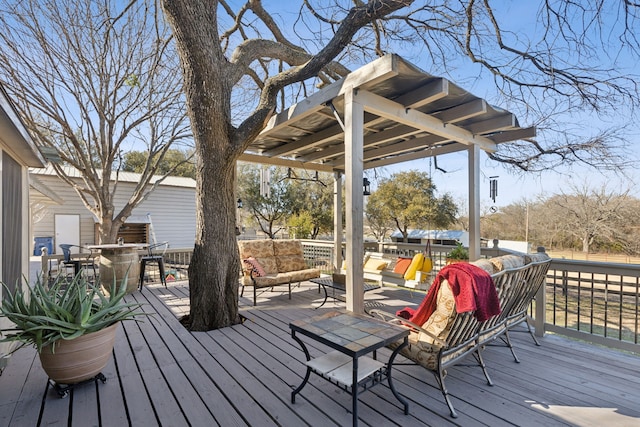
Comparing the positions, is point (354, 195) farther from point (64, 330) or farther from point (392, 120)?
point (64, 330)

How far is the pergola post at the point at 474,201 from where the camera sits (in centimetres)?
472

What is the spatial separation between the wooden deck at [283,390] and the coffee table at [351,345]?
0.22 meters

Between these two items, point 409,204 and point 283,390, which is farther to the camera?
point 409,204

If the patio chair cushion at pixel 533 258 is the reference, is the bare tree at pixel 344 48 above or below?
above

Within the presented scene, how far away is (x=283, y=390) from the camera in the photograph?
2.43m

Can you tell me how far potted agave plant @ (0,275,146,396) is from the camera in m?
2.15

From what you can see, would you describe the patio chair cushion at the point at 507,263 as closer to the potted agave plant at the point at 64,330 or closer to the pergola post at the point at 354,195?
the pergola post at the point at 354,195

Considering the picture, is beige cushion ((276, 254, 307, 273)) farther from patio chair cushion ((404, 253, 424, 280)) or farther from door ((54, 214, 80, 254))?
door ((54, 214, 80, 254))

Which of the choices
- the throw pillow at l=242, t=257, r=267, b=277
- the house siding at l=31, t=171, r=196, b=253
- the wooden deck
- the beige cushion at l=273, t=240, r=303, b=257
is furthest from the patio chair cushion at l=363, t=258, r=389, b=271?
the house siding at l=31, t=171, r=196, b=253

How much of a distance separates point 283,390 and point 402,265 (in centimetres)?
341

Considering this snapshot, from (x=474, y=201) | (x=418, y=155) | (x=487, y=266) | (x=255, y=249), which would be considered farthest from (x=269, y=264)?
(x=487, y=266)

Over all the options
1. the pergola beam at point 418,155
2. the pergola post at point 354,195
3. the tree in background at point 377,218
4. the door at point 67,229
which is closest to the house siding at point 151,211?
the door at point 67,229

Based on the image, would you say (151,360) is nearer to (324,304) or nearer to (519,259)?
(324,304)

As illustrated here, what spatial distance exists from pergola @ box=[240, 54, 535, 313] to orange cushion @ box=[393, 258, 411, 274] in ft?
3.44
